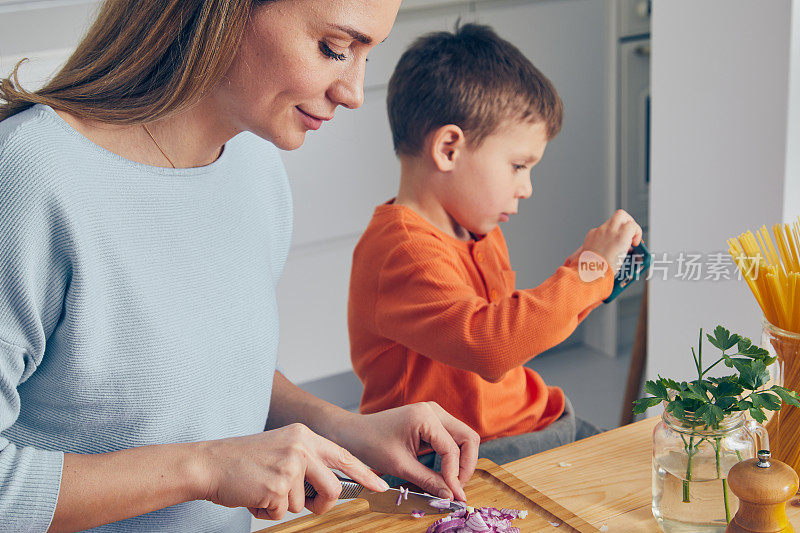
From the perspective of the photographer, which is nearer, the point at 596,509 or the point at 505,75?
the point at 596,509

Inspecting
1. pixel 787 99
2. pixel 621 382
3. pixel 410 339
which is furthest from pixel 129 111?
pixel 621 382

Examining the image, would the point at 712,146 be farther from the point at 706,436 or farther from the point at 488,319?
the point at 706,436

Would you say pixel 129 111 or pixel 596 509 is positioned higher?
pixel 129 111

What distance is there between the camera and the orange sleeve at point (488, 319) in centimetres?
102

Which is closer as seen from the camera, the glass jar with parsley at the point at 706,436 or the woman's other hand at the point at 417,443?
the glass jar with parsley at the point at 706,436

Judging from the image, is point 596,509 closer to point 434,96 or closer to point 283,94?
point 283,94

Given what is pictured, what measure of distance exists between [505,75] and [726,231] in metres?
0.63

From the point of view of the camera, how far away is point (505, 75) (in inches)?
46.7

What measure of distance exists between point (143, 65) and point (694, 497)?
614 mm

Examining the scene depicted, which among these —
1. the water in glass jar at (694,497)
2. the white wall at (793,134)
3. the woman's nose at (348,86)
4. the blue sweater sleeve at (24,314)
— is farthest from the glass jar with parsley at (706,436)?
the white wall at (793,134)

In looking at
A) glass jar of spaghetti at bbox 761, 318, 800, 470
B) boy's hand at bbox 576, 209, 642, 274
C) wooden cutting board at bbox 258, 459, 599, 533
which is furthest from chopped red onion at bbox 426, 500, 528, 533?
boy's hand at bbox 576, 209, 642, 274

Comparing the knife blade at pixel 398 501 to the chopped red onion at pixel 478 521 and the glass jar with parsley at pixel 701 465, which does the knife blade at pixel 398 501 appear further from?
the glass jar with parsley at pixel 701 465

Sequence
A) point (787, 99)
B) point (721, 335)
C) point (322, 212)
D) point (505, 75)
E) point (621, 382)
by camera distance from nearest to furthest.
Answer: point (721, 335) → point (505, 75) → point (787, 99) → point (322, 212) → point (621, 382)

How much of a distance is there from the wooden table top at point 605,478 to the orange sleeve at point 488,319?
18 cm
